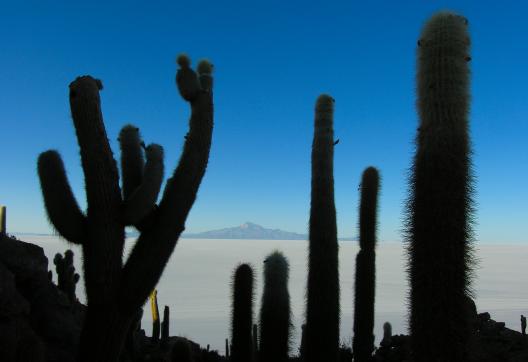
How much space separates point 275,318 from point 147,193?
16.0ft

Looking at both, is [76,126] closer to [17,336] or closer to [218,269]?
[17,336]

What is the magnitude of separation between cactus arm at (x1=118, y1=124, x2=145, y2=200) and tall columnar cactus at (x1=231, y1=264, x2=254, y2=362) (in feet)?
12.6

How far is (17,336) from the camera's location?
9477mm

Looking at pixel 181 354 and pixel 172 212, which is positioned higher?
pixel 172 212

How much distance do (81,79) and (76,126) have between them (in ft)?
1.90

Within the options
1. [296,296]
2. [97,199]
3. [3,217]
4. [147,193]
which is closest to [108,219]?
[97,199]

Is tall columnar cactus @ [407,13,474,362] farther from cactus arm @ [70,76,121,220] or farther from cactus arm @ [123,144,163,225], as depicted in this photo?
cactus arm @ [70,76,121,220]

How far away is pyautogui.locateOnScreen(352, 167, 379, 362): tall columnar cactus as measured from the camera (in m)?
13.0

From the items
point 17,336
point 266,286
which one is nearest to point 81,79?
point 17,336

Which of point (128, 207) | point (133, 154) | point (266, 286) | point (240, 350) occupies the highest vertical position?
point (133, 154)

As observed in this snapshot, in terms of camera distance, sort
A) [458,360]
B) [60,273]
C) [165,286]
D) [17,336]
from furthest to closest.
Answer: [165,286] < [60,273] < [17,336] < [458,360]

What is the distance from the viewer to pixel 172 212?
7.00 meters

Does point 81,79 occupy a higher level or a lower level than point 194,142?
higher

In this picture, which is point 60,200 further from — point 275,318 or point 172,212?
point 275,318
